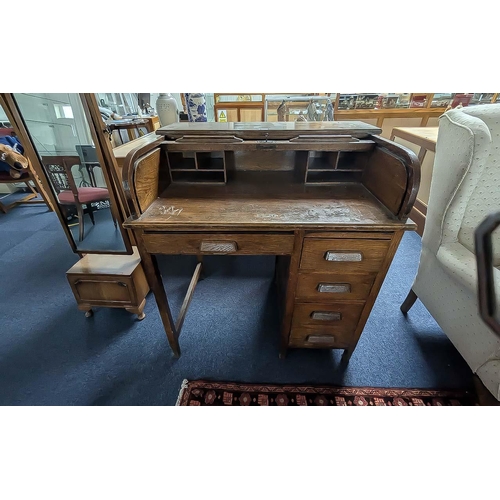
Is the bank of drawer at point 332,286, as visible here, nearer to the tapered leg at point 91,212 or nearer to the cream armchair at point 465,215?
the cream armchair at point 465,215

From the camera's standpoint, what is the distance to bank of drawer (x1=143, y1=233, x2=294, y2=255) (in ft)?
2.83

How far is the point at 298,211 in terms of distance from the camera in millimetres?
901

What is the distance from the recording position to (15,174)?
8.25 ft

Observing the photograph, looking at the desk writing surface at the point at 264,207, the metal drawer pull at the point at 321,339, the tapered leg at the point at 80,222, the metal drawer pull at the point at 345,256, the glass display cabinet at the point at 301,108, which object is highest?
the glass display cabinet at the point at 301,108

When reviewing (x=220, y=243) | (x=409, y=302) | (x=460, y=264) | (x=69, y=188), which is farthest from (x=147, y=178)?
(x=409, y=302)

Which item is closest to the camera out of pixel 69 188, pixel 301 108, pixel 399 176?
pixel 399 176

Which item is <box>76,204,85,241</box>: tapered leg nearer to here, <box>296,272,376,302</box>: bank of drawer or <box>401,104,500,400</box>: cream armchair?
<box>296,272,376,302</box>: bank of drawer

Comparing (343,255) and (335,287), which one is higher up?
(343,255)

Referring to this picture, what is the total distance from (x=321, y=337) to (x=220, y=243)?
0.66m

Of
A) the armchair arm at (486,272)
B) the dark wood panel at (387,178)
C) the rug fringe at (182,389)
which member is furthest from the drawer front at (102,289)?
the armchair arm at (486,272)

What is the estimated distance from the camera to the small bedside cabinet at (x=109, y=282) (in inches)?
52.2

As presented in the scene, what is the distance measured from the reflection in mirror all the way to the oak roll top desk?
1.39 ft

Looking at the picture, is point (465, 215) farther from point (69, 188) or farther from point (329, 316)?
point (69, 188)

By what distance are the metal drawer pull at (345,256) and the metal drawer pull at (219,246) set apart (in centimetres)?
33
